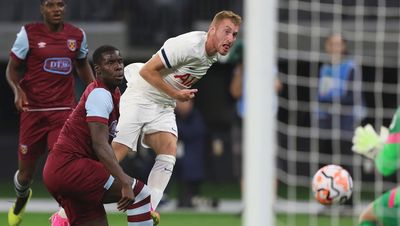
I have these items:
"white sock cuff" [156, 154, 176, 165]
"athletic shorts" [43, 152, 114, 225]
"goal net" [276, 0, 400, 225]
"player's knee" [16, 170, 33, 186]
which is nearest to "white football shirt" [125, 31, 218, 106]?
"white sock cuff" [156, 154, 176, 165]

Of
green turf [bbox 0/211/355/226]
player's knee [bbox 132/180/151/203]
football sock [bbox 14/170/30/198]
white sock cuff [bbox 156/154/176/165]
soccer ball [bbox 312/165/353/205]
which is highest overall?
player's knee [bbox 132/180/151/203]

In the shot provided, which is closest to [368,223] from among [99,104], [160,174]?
[160,174]

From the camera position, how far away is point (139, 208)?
810 centimetres

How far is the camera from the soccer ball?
8812mm

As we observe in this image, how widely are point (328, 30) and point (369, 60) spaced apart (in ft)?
4.94

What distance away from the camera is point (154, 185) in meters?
9.01

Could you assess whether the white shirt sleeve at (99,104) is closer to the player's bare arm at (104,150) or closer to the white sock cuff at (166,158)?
the player's bare arm at (104,150)

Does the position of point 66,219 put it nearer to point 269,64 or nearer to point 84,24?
point 269,64

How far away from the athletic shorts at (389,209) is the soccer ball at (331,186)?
97cm

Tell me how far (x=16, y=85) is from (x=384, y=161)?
3.68 meters

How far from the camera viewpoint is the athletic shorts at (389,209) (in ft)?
25.1

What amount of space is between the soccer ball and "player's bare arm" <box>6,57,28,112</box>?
105 inches

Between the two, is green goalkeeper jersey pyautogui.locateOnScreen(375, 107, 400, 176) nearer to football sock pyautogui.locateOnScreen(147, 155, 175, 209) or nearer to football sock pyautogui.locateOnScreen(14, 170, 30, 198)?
football sock pyautogui.locateOnScreen(147, 155, 175, 209)

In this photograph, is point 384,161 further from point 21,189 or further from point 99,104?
point 21,189
